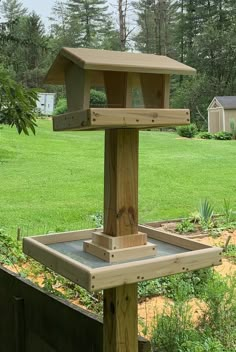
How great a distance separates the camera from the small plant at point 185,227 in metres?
5.68

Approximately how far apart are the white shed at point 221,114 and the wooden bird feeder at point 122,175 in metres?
22.8

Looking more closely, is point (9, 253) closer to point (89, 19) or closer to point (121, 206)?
point (121, 206)

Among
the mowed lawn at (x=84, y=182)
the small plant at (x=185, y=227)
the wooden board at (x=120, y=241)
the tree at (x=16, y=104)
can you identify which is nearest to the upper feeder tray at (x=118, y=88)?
the wooden board at (x=120, y=241)

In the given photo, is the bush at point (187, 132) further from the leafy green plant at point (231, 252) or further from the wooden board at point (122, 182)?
the wooden board at point (122, 182)

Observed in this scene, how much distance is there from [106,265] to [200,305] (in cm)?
206

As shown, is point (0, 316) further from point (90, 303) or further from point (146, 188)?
point (146, 188)

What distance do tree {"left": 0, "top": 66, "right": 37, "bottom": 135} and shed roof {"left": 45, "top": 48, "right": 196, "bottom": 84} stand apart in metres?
1.38

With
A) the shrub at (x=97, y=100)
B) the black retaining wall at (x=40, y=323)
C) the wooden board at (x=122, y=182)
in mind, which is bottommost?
the black retaining wall at (x=40, y=323)

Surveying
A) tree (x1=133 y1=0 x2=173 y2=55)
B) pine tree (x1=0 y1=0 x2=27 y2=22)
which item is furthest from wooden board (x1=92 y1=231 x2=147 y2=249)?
tree (x1=133 y1=0 x2=173 y2=55)

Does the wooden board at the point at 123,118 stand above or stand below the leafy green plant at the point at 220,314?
above

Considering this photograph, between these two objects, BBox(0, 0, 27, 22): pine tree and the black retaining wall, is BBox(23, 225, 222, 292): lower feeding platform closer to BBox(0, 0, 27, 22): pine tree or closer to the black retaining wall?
the black retaining wall

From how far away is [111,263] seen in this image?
52.7 inches

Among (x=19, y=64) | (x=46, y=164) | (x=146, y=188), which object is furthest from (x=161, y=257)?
(x=46, y=164)

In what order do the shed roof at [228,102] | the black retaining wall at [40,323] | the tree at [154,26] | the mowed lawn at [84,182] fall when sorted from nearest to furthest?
1. the black retaining wall at [40,323]
2. the mowed lawn at [84,182]
3. the shed roof at [228,102]
4. the tree at [154,26]
